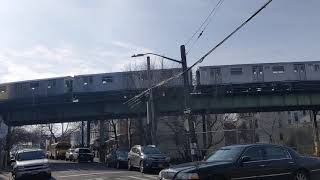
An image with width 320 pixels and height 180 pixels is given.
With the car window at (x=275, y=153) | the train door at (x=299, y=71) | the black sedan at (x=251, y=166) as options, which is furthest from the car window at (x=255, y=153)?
the train door at (x=299, y=71)

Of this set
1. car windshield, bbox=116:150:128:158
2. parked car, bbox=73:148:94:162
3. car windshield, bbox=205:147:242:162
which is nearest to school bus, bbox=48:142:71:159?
parked car, bbox=73:148:94:162

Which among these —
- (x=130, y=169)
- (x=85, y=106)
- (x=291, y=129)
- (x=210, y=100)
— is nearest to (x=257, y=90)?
(x=210, y=100)

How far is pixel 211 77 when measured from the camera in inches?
1964

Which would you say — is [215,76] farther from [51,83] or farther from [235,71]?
[51,83]

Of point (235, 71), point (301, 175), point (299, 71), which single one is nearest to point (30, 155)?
point (301, 175)

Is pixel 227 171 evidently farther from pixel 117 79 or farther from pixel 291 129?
pixel 117 79

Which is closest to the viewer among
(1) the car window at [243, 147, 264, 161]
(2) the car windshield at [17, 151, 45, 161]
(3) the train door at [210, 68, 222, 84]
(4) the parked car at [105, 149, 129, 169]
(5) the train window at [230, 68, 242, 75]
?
(1) the car window at [243, 147, 264, 161]

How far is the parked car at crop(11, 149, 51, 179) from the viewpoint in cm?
2512

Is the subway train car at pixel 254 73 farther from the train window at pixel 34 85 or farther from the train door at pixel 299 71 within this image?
the train window at pixel 34 85

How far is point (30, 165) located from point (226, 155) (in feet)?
48.6

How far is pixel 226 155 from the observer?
1344 centimetres

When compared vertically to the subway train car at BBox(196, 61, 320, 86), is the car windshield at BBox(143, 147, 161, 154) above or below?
below

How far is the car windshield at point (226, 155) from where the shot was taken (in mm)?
13188

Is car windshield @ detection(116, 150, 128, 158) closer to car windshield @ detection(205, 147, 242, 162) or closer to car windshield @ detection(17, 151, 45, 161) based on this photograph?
car windshield @ detection(17, 151, 45, 161)
